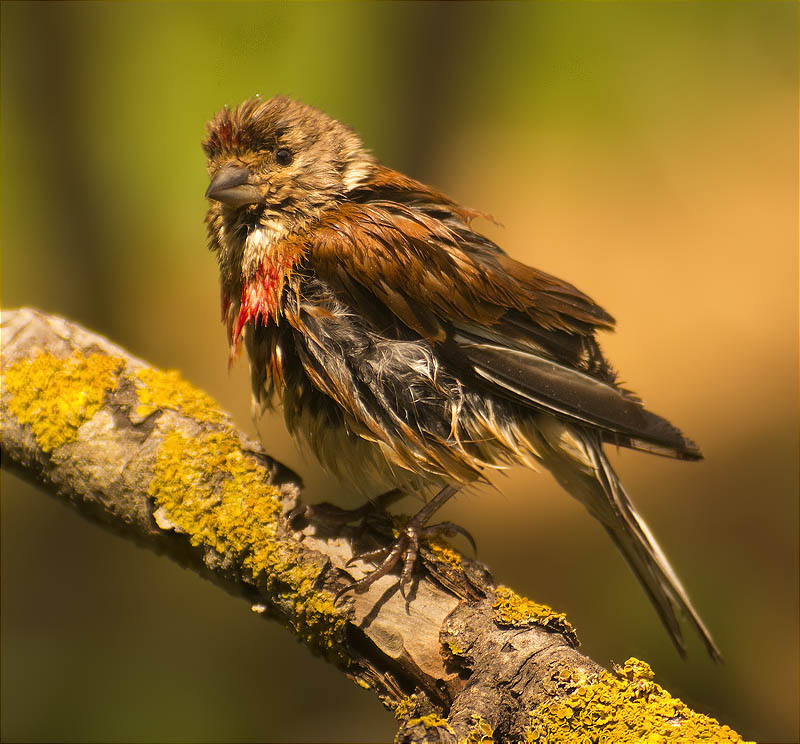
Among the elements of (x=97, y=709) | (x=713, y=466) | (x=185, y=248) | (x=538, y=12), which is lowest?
(x=97, y=709)

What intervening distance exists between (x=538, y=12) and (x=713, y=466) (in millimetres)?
3632

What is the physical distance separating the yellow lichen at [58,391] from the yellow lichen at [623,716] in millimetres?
1603

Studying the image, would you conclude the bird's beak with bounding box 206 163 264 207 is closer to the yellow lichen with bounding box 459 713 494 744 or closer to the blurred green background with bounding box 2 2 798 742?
the yellow lichen with bounding box 459 713 494 744

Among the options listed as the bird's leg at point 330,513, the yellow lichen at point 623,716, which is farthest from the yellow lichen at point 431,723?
the bird's leg at point 330,513

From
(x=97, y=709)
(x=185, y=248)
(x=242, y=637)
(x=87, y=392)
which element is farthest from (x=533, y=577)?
(x=185, y=248)

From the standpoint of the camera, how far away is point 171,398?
8.20ft

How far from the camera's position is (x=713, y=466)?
197 inches

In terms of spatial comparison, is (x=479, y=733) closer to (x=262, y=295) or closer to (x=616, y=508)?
(x=616, y=508)

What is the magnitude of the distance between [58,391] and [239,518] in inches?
29.2

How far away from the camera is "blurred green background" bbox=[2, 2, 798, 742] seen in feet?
13.5

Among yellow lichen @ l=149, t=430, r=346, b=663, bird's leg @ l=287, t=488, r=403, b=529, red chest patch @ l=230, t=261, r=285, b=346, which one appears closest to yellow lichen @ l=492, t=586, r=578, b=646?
yellow lichen @ l=149, t=430, r=346, b=663

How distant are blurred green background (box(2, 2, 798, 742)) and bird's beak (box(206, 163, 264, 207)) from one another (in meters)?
2.58

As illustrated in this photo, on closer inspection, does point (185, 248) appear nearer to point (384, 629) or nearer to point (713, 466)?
point (713, 466)

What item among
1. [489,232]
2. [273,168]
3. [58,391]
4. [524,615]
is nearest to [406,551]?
[524,615]
